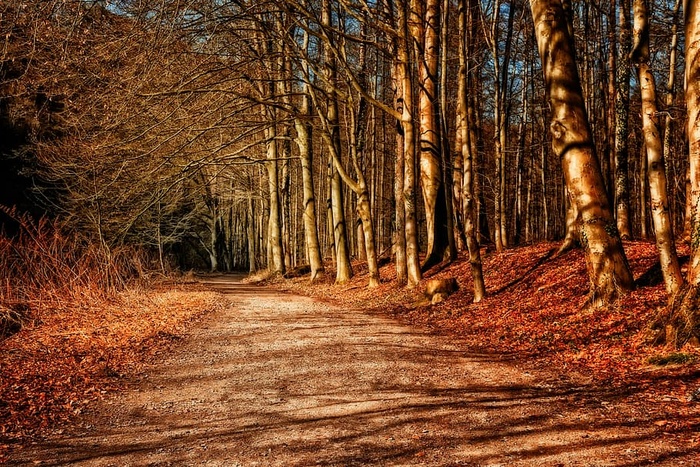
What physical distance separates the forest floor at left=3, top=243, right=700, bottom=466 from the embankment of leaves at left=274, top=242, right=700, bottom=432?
33 millimetres

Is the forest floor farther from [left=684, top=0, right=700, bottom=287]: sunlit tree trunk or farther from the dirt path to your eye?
[left=684, top=0, right=700, bottom=287]: sunlit tree trunk

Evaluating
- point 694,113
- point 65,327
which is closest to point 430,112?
point 694,113

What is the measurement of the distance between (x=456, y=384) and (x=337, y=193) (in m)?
15.4

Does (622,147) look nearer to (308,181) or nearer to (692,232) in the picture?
(692,232)

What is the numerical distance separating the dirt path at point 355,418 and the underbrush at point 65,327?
46cm

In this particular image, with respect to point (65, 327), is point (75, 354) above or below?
below

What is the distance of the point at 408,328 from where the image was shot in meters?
10.2

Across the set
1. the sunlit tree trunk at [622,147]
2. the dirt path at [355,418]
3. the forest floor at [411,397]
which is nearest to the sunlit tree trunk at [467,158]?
the forest floor at [411,397]

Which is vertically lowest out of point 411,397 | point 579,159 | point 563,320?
→ point 411,397

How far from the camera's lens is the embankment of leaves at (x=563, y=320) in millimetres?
5551

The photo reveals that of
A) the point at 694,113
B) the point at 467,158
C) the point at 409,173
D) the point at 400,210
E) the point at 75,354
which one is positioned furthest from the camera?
the point at 400,210

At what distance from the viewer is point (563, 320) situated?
8.40 meters

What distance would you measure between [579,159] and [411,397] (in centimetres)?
498

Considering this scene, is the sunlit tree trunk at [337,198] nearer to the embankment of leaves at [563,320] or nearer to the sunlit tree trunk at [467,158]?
the embankment of leaves at [563,320]
